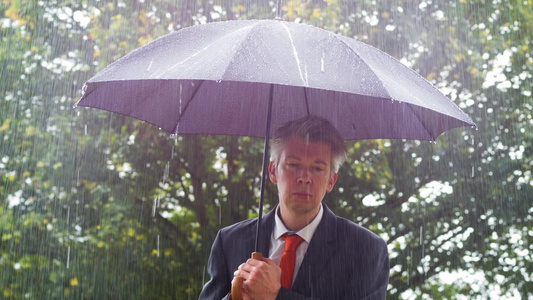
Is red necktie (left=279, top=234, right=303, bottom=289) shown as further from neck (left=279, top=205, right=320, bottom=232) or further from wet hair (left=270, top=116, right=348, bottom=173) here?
wet hair (left=270, top=116, right=348, bottom=173)

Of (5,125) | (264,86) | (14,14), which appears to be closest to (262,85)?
(264,86)

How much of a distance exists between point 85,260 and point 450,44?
15.8 ft

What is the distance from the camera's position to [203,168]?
7.55m

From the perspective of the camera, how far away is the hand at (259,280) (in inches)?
95.8

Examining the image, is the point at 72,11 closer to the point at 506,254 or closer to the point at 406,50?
the point at 406,50

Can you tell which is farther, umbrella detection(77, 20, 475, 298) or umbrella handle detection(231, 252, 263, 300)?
umbrella handle detection(231, 252, 263, 300)

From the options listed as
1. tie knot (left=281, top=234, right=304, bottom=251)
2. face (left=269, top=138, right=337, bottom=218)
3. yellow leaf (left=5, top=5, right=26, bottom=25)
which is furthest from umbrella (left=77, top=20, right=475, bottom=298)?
yellow leaf (left=5, top=5, right=26, bottom=25)

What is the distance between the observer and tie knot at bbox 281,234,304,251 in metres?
2.76

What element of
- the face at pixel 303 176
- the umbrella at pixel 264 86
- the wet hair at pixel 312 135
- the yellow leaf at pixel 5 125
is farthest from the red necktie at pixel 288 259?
the yellow leaf at pixel 5 125

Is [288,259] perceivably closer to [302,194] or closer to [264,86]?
[302,194]

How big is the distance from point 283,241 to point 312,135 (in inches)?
18.7

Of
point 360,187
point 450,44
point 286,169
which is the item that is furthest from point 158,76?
point 450,44

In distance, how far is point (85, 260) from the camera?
7.32 metres

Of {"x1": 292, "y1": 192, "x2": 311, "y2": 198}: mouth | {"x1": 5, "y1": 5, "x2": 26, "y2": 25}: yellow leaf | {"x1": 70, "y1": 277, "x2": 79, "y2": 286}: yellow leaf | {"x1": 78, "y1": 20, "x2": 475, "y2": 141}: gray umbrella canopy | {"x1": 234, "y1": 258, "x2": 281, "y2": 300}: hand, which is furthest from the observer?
{"x1": 5, "y1": 5, "x2": 26, "y2": 25}: yellow leaf
